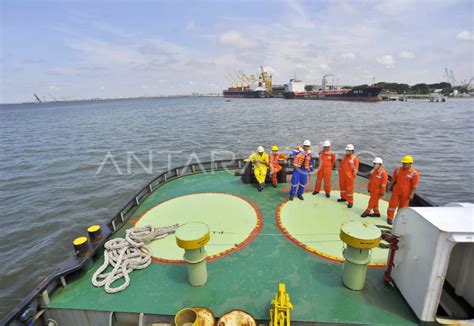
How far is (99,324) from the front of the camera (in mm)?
3311

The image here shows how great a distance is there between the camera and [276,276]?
3.79 metres

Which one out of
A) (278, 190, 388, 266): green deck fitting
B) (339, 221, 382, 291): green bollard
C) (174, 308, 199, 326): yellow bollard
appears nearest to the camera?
(174, 308, 199, 326): yellow bollard

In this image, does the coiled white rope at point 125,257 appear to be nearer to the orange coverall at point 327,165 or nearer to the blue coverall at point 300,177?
the blue coverall at point 300,177

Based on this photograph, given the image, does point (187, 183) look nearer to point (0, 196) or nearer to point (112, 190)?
point (112, 190)

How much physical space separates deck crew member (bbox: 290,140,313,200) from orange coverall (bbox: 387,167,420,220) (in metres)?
1.79

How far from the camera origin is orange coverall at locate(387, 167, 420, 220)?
15.4 ft

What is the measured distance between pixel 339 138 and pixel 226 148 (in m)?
9.91

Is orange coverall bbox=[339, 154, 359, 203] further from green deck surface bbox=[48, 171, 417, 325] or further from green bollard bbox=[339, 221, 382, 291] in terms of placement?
green bollard bbox=[339, 221, 382, 291]

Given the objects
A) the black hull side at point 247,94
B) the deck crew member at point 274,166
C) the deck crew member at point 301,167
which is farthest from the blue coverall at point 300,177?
the black hull side at point 247,94

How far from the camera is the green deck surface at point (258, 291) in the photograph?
3137 millimetres

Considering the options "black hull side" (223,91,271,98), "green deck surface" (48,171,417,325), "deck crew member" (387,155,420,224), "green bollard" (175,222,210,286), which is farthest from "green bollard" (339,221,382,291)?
"black hull side" (223,91,271,98)

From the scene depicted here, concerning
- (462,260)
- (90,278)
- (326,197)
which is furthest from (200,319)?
(326,197)

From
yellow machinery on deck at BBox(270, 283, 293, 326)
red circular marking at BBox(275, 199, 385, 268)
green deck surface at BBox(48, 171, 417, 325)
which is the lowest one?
green deck surface at BBox(48, 171, 417, 325)

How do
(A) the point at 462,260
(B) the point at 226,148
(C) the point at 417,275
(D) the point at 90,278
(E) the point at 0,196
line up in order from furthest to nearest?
(B) the point at 226,148
(E) the point at 0,196
(D) the point at 90,278
(A) the point at 462,260
(C) the point at 417,275
